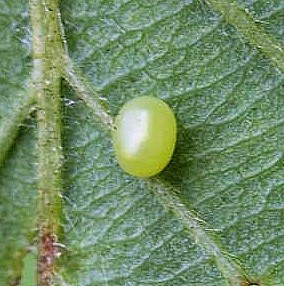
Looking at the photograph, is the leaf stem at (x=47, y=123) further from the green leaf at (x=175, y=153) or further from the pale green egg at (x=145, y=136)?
the pale green egg at (x=145, y=136)

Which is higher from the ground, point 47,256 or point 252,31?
point 252,31

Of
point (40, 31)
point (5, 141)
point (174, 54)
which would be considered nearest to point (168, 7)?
point (174, 54)

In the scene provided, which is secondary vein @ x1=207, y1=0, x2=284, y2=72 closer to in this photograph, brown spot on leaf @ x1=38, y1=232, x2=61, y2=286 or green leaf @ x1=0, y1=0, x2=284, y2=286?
green leaf @ x1=0, y1=0, x2=284, y2=286

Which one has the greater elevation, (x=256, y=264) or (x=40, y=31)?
(x=40, y=31)

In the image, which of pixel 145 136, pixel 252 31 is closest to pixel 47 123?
pixel 145 136

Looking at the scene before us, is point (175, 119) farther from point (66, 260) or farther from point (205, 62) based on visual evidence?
point (66, 260)

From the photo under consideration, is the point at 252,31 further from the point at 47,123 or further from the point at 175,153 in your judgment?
the point at 47,123
